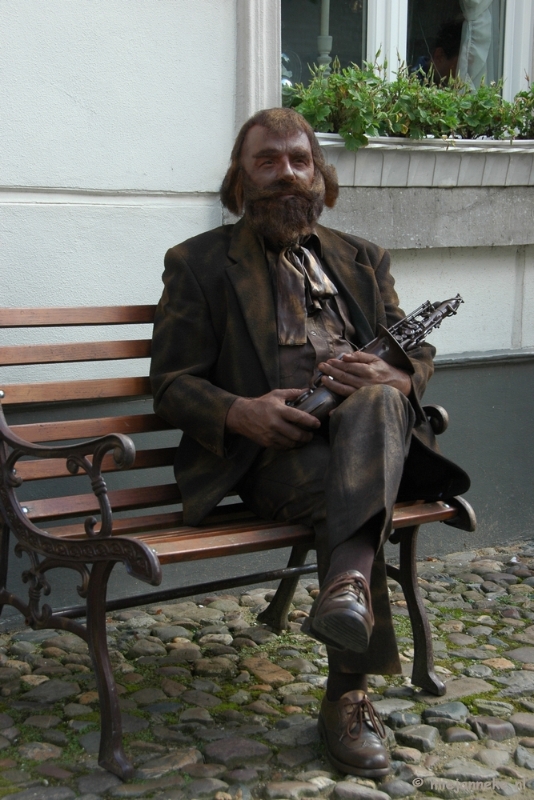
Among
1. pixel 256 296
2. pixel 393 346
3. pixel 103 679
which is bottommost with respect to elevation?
pixel 103 679

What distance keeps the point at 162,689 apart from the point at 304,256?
1.52m

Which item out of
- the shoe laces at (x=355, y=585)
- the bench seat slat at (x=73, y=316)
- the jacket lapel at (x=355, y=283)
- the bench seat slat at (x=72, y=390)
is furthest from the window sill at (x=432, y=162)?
the shoe laces at (x=355, y=585)

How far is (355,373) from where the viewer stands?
317 cm

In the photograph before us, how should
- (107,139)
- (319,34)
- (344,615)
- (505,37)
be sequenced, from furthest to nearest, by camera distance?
(505,37)
(319,34)
(107,139)
(344,615)

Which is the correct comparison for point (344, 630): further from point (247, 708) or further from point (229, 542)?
point (247, 708)

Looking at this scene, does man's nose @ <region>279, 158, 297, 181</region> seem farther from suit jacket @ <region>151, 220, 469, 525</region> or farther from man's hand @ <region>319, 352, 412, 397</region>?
man's hand @ <region>319, 352, 412, 397</region>

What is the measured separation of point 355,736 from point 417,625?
726mm

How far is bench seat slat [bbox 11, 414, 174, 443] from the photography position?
3338 mm

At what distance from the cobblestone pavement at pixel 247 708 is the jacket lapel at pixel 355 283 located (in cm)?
116

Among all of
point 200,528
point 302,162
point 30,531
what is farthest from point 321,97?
point 30,531

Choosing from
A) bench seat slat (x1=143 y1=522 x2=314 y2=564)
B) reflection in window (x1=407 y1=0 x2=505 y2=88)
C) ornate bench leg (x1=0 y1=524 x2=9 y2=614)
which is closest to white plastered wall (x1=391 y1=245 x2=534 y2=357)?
reflection in window (x1=407 y1=0 x2=505 y2=88)

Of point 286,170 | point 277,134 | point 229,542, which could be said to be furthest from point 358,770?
point 277,134

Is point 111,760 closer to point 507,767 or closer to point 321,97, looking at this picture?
point 507,767

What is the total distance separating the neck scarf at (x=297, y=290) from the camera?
11.3ft
